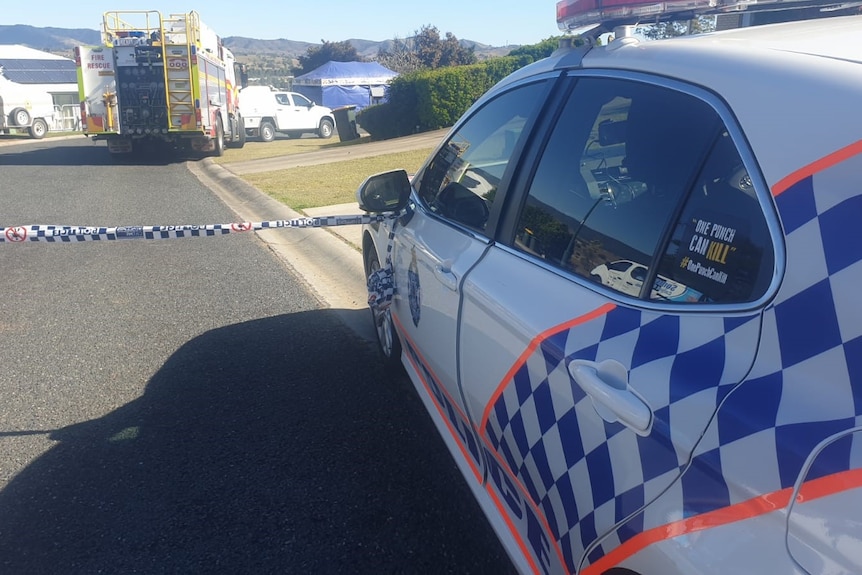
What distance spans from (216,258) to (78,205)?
5.04m

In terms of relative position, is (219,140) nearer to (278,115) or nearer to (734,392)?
(278,115)

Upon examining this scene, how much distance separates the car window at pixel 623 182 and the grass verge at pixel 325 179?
26.5 feet

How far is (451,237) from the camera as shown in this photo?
119 inches

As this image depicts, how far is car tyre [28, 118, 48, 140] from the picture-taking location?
3116cm

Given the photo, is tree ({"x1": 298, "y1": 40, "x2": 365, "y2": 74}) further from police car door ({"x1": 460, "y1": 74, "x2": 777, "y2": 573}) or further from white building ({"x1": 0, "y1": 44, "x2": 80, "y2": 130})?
police car door ({"x1": 460, "y1": 74, "x2": 777, "y2": 573})

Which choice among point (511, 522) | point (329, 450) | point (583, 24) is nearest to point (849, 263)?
point (511, 522)

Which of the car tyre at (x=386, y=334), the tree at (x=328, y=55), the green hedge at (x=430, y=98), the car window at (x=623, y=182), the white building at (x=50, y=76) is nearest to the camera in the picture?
the car window at (x=623, y=182)

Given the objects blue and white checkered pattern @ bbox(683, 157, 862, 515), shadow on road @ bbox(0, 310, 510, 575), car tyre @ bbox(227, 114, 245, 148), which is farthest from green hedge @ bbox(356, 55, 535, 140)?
blue and white checkered pattern @ bbox(683, 157, 862, 515)

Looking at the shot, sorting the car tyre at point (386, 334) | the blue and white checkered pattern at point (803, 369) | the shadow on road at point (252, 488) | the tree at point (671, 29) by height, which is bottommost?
the shadow on road at point (252, 488)

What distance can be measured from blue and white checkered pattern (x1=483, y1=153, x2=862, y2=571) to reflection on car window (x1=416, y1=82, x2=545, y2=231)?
1079 millimetres

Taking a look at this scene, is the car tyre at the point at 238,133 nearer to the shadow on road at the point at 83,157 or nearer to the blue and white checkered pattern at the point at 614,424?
the shadow on road at the point at 83,157

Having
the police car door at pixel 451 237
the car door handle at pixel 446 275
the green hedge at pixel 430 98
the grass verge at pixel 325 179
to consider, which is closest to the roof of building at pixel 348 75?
the green hedge at pixel 430 98

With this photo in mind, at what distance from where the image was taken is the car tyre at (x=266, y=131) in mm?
28016

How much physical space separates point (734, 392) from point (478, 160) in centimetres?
185
